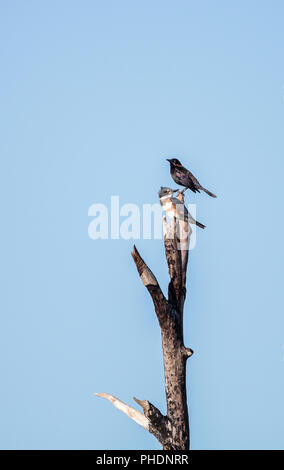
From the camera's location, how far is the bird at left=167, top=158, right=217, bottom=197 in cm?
2236

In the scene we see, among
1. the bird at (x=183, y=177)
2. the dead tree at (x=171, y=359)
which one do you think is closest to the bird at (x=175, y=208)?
the dead tree at (x=171, y=359)

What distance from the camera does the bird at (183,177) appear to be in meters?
22.4

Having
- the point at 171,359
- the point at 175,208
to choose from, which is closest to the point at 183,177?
the point at 175,208

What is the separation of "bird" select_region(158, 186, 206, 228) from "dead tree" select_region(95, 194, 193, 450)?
805 millimetres

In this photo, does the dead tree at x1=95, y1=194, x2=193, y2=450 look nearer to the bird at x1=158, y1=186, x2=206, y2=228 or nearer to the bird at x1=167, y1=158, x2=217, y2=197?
the bird at x1=158, y1=186, x2=206, y2=228

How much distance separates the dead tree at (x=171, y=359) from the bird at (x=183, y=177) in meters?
2.90

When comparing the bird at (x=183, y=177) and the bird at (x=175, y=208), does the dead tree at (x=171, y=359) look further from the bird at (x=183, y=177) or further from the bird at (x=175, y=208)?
the bird at (x=183, y=177)

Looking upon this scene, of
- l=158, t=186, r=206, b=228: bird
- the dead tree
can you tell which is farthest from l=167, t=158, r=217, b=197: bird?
the dead tree
